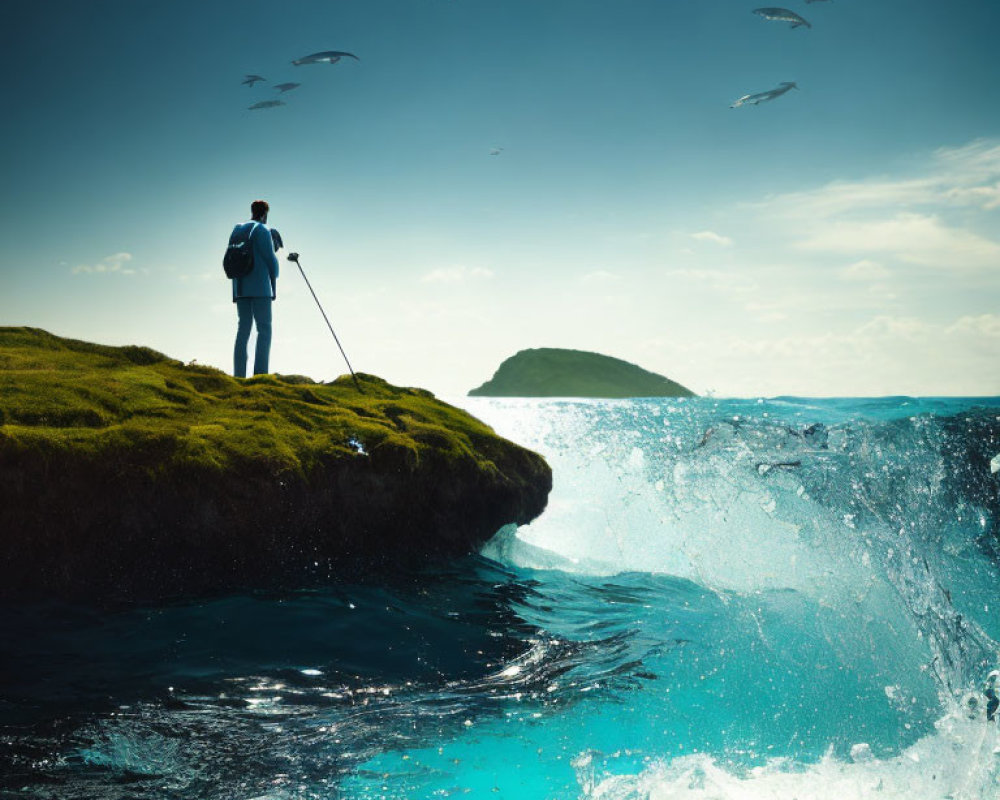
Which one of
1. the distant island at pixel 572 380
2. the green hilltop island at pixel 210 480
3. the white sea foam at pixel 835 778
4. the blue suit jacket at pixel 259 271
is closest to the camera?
the white sea foam at pixel 835 778

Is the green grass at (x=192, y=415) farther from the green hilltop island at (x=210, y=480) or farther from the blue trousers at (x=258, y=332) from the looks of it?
the blue trousers at (x=258, y=332)

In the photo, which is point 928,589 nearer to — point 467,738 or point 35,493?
point 467,738

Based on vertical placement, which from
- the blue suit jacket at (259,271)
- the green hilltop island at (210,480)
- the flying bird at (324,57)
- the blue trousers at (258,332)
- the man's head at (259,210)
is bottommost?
the green hilltop island at (210,480)

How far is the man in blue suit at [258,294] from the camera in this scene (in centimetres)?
1001

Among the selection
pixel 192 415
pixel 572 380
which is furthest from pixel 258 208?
pixel 572 380

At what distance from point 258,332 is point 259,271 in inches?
36.7

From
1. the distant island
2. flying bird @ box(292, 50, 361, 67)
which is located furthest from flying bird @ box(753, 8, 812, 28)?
the distant island

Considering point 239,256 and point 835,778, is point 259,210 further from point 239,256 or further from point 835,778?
point 835,778

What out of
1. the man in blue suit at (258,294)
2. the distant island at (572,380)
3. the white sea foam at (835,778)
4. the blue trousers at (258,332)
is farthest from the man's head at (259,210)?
the distant island at (572,380)

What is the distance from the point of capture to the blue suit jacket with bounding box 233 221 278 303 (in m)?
9.99

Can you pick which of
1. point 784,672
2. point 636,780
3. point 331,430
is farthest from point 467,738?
point 331,430

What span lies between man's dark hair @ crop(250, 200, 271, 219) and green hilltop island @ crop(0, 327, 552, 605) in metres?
2.83

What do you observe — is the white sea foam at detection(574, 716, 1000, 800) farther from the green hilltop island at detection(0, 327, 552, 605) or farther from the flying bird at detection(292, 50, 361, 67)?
the flying bird at detection(292, 50, 361, 67)

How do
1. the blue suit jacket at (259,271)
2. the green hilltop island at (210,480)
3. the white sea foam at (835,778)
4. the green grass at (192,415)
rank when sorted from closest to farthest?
the white sea foam at (835,778) → the green hilltop island at (210,480) → the green grass at (192,415) → the blue suit jacket at (259,271)
